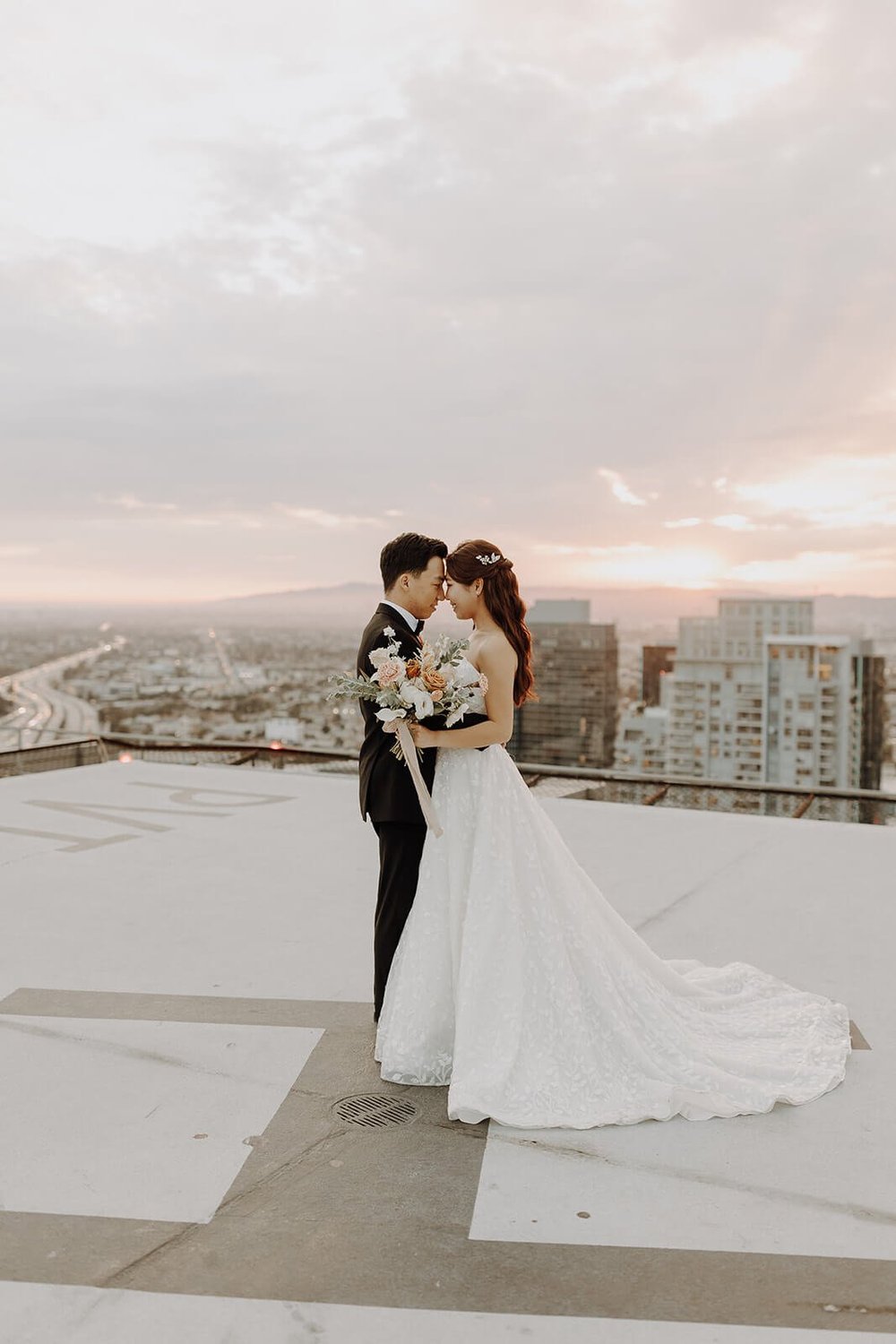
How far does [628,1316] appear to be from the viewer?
2111 millimetres

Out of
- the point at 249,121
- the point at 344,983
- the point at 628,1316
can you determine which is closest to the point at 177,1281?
the point at 628,1316

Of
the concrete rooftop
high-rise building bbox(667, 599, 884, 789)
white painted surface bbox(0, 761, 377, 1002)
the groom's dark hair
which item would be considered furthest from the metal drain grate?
high-rise building bbox(667, 599, 884, 789)

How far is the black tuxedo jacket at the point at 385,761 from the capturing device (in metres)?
3.43

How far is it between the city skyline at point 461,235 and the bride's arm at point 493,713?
1514 millimetres

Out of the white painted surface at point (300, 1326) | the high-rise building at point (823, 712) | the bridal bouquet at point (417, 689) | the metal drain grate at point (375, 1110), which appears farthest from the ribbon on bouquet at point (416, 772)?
the high-rise building at point (823, 712)

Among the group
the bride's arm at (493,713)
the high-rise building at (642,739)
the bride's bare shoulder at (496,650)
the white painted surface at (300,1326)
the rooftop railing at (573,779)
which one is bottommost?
the high-rise building at (642,739)

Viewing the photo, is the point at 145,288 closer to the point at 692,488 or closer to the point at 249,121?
the point at 249,121

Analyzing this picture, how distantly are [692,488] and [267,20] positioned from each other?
36.2 meters

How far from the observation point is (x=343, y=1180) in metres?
2.68

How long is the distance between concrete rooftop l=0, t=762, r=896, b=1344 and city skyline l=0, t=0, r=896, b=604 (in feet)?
7.94

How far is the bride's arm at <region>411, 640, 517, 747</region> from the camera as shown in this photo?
329 cm

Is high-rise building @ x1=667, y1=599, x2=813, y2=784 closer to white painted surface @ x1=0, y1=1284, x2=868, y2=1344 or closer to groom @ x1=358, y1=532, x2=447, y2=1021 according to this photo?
groom @ x1=358, y1=532, x2=447, y2=1021

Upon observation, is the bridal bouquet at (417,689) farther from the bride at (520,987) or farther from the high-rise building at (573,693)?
the high-rise building at (573,693)

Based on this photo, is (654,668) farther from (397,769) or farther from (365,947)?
(397,769)
